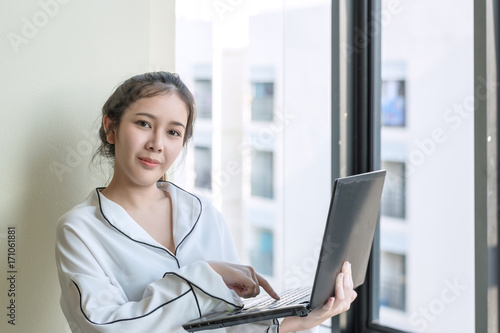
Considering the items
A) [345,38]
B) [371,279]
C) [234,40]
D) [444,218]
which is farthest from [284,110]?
[444,218]

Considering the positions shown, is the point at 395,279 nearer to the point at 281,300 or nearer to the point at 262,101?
the point at 262,101

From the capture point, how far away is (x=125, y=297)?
4.05 feet

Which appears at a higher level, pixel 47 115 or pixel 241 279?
pixel 47 115

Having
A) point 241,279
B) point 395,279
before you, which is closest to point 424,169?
point 395,279

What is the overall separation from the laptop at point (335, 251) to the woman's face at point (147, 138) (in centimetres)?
33

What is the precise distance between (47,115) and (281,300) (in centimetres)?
68

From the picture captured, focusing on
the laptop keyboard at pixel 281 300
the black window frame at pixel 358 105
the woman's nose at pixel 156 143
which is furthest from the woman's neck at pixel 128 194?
the black window frame at pixel 358 105

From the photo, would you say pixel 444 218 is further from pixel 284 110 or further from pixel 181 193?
pixel 181 193

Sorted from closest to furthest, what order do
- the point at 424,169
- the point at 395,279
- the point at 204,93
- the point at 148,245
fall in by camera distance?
the point at 148,245 → the point at 424,169 → the point at 395,279 → the point at 204,93

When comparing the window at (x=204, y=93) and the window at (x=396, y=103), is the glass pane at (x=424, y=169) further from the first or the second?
the window at (x=204, y=93)

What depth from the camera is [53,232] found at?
4.86ft

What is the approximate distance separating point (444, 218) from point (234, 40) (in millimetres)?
1708

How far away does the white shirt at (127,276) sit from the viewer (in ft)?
3.74

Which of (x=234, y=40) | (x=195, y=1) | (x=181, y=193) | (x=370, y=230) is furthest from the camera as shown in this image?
(x=234, y=40)
